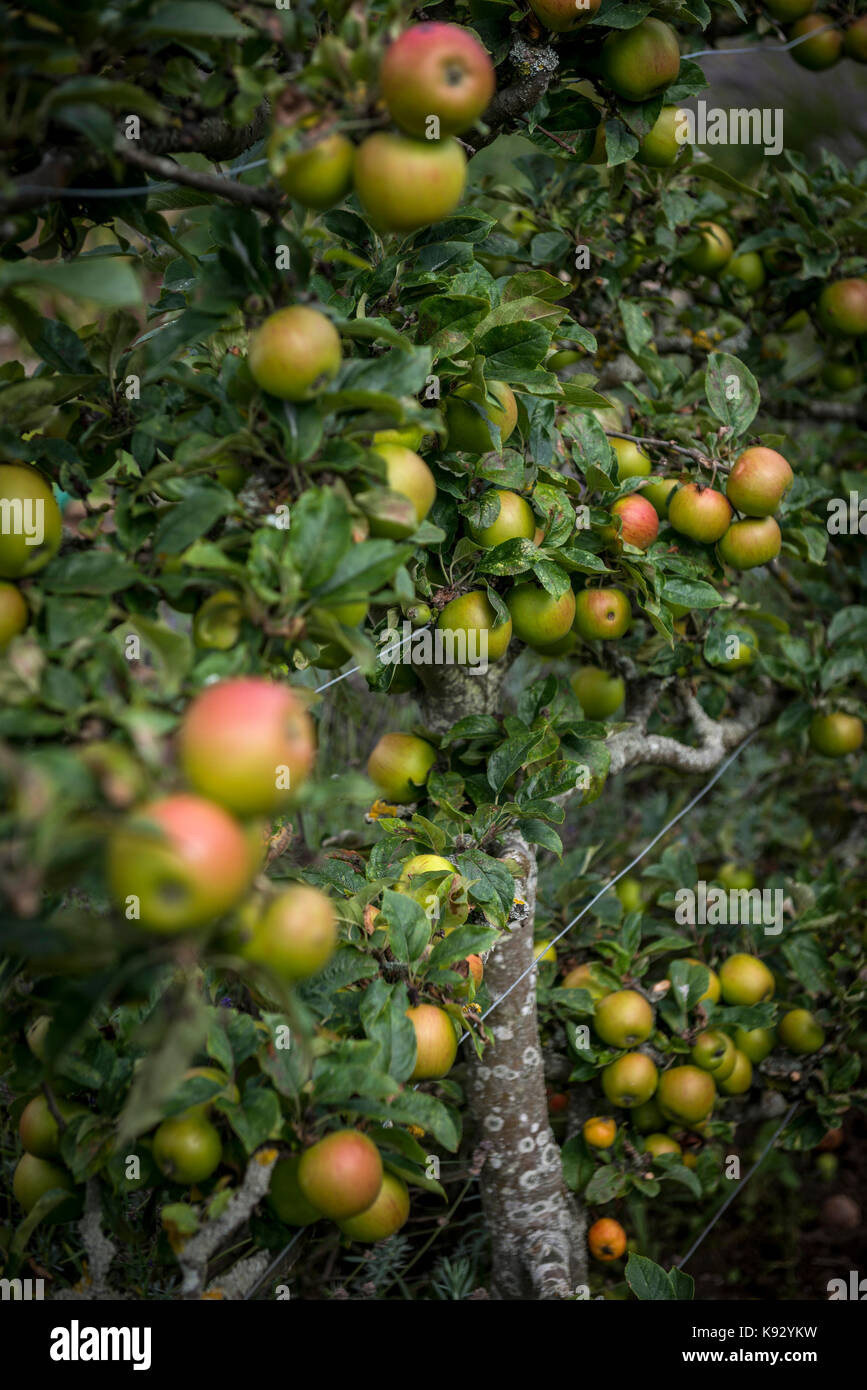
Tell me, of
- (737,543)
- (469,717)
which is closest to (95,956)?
(469,717)

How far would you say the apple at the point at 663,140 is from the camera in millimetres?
1190

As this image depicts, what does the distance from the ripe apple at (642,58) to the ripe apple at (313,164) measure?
53 cm

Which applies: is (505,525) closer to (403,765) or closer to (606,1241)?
(403,765)

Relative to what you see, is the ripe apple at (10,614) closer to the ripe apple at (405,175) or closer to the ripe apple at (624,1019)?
the ripe apple at (405,175)

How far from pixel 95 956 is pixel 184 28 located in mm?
570

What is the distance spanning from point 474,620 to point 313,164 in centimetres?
51

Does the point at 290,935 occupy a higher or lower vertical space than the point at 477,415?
lower

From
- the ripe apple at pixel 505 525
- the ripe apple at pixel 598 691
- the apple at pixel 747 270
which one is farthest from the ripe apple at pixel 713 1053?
the apple at pixel 747 270

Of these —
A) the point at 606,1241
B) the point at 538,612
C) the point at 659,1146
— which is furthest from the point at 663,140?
the point at 606,1241

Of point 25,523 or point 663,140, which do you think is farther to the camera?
point 663,140

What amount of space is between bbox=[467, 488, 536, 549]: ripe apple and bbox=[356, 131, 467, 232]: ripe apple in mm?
406

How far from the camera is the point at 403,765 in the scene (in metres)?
1.21

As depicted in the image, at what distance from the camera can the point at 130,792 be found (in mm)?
514

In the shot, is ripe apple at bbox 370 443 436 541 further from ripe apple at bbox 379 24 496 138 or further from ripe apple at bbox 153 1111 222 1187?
ripe apple at bbox 153 1111 222 1187
